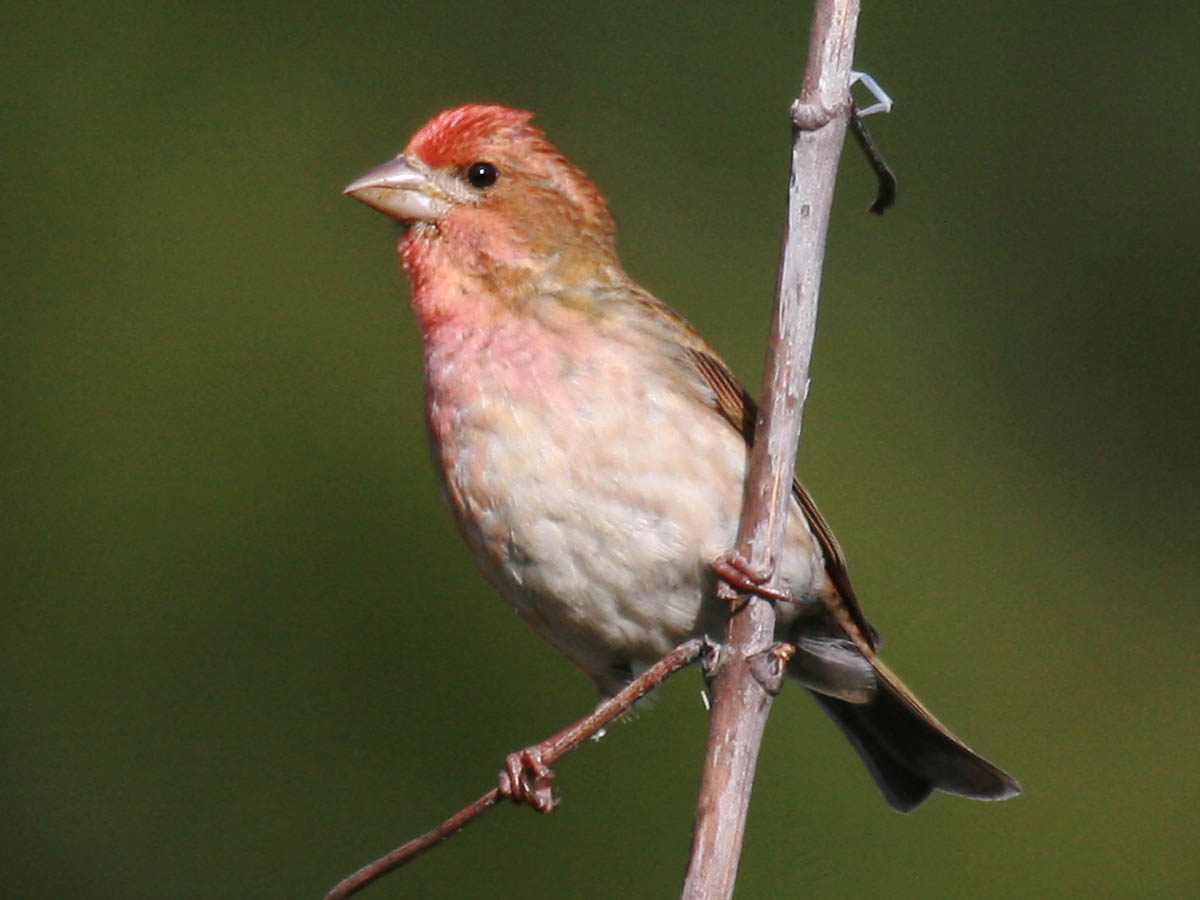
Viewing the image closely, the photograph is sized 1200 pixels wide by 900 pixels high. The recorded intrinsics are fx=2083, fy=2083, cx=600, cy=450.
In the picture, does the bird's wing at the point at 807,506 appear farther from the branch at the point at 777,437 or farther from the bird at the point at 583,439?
the branch at the point at 777,437

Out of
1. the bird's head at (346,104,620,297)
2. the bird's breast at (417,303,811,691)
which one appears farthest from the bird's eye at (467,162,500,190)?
the bird's breast at (417,303,811,691)

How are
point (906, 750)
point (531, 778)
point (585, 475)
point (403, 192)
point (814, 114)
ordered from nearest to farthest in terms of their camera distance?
point (814, 114) → point (531, 778) → point (585, 475) → point (403, 192) → point (906, 750)

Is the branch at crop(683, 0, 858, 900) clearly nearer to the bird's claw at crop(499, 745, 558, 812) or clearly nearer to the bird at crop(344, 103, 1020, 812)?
the bird's claw at crop(499, 745, 558, 812)

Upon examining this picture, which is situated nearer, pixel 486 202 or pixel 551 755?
pixel 551 755

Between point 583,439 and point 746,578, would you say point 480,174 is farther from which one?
point 746,578

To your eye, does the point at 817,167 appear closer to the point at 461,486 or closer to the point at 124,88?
the point at 461,486

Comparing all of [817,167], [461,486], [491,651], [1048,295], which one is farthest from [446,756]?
[817,167]

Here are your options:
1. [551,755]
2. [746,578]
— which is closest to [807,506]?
[746,578]
